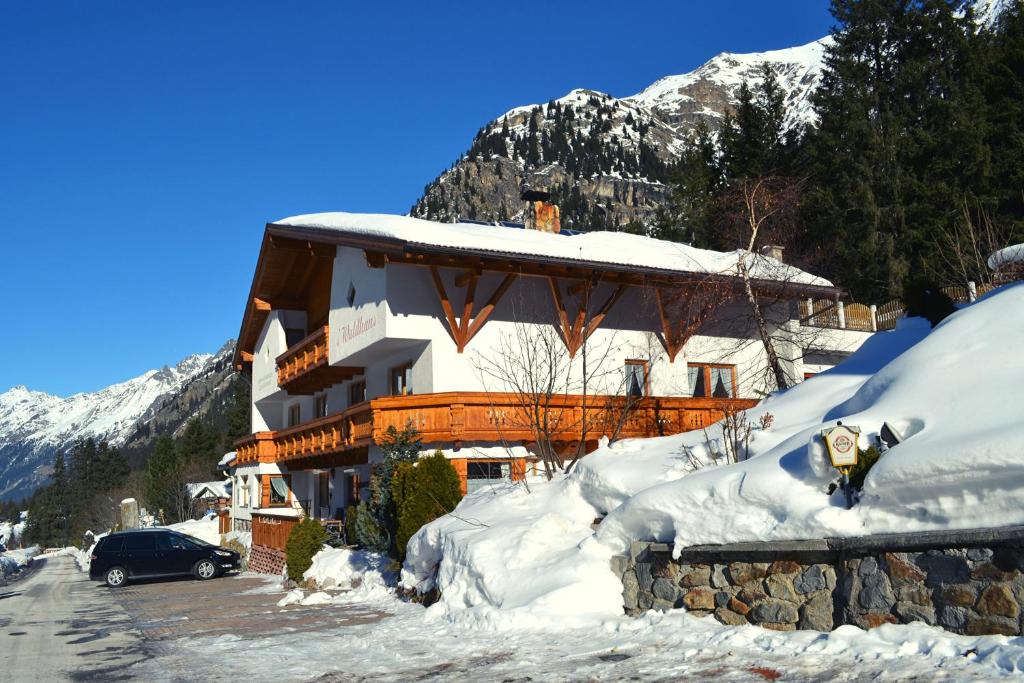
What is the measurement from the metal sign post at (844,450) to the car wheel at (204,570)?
70.3ft

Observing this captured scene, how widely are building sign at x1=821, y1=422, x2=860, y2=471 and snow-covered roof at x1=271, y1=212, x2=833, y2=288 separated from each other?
497 inches

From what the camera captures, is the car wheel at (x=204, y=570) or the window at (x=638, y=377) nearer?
the window at (x=638, y=377)

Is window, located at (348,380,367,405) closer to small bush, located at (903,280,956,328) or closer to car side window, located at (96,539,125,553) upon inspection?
car side window, located at (96,539,125,553)

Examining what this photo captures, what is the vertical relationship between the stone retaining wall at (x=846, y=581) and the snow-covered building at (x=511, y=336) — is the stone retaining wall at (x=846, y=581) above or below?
below

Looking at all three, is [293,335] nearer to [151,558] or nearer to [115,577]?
[151,558]

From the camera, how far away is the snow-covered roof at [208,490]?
64981 millimetres

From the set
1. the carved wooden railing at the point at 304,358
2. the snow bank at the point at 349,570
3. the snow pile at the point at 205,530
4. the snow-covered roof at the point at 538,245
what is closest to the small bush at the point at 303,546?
the snow bank at the point at 349,570

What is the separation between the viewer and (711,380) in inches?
994

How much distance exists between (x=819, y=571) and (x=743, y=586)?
0.88m

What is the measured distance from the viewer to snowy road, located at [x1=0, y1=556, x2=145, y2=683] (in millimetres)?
10505

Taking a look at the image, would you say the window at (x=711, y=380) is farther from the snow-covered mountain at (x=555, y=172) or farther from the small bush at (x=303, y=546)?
the snow-covered mountain at (x=555, y=172)

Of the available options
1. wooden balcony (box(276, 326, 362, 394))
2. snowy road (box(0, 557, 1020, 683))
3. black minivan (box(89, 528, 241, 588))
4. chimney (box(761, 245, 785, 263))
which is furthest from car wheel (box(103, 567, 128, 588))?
chimney (box(761, 245, 785, 263))

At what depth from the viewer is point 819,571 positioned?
8180 mm

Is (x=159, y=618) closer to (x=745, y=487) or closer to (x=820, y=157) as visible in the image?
(x=745, y=487)
